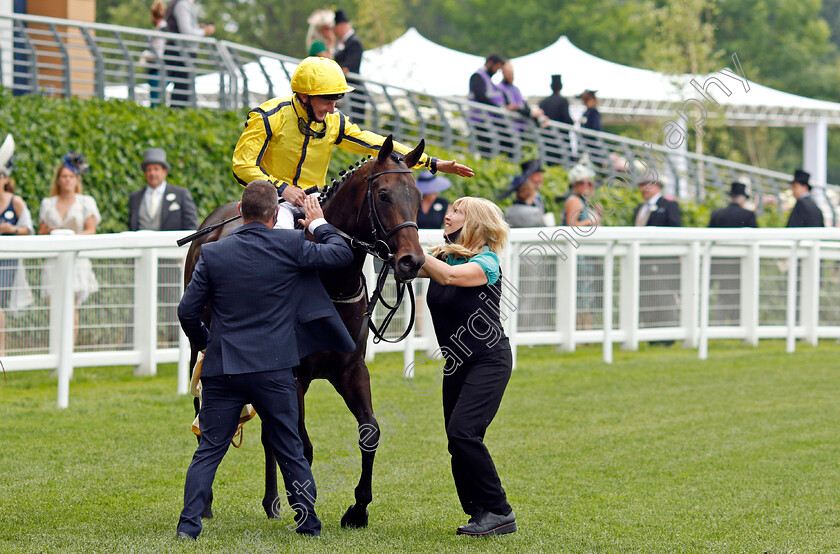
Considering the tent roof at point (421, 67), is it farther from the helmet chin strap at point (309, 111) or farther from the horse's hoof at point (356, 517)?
the horse's hoof at point (356, 517)

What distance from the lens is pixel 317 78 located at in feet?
16.9

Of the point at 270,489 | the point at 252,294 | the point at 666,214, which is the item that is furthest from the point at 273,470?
the point at 666,214

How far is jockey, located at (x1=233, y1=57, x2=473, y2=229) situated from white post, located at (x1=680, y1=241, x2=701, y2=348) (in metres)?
6.47

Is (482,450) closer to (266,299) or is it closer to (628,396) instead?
(266,299)

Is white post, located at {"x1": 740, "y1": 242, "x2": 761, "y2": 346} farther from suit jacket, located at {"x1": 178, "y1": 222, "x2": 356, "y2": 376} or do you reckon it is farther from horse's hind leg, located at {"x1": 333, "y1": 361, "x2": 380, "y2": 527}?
suit jacket, located at {"x1": 178, "y1": 222, "x2": 356, "y2": 376}

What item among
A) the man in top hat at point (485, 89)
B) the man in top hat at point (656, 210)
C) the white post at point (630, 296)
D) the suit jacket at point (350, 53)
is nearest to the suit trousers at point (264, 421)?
the white post at point (630, 296)

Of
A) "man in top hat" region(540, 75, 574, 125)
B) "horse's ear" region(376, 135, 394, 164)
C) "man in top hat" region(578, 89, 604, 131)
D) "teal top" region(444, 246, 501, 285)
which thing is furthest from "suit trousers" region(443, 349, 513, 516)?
"man in top hat" region(578, 89, 604, 131)

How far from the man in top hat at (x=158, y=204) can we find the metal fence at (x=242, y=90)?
2260mm

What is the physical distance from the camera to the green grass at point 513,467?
4.77 metres

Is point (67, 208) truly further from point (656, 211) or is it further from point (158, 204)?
point (656, 211)

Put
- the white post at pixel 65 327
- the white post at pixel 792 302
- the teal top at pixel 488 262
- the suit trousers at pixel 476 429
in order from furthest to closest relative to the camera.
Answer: the white post at pixel 792 302, the white post at pixel 65 327, the teal top at pixel 488 262, the suit trousers at pixel 476 429

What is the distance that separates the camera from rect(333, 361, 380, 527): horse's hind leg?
4965 millimetres

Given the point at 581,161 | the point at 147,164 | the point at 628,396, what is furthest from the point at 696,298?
the point at 147,164

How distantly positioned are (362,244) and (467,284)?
563mm
